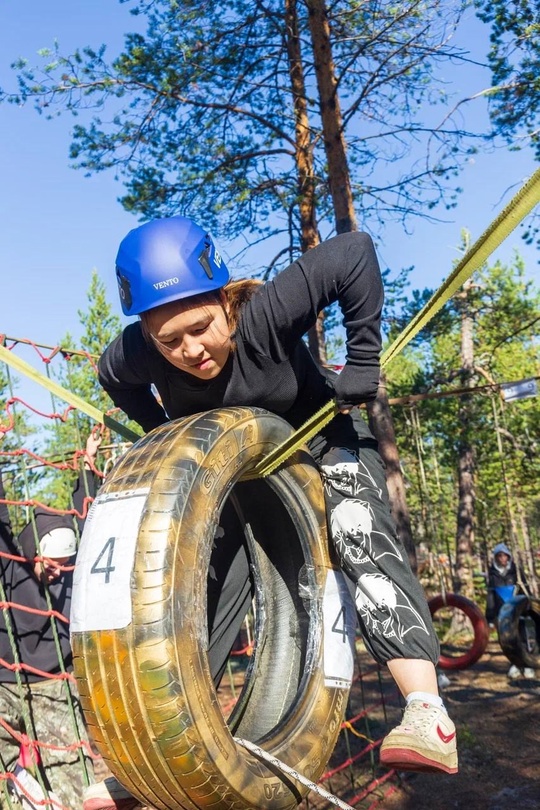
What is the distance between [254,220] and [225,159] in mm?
735

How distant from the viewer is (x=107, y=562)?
1672 mm

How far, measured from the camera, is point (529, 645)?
24.6ft

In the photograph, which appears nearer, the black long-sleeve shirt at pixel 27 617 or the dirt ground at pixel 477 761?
the black long-sleeve shirt at pixel 27 617

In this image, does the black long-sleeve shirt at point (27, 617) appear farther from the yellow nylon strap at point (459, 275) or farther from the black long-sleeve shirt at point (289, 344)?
the yellow nylon strap at point (459, 275)

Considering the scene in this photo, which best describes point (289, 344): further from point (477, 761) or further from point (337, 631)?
point (477, 761)

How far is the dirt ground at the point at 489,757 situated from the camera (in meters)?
5.22

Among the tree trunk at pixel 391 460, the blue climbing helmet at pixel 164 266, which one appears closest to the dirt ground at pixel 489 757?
the tree trunk at pixel 391 460

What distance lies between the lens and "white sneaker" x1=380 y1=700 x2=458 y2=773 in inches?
72.1

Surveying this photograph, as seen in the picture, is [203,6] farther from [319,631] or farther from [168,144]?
[319,631]

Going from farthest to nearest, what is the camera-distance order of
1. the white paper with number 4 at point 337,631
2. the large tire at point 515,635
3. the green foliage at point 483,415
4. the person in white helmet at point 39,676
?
the green foliage at point 483,415 < the large tire at point 515,635 < the person in white helmet at point 39,676 < the white paper with number 4 at point 337,631

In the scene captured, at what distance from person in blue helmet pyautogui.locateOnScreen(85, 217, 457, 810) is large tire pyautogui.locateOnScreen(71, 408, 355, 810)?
0.58 feet

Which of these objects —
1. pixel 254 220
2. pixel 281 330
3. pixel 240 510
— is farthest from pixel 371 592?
pixel 254 220

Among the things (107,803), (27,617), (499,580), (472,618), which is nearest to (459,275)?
(107,803)

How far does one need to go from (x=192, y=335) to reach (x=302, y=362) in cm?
44
